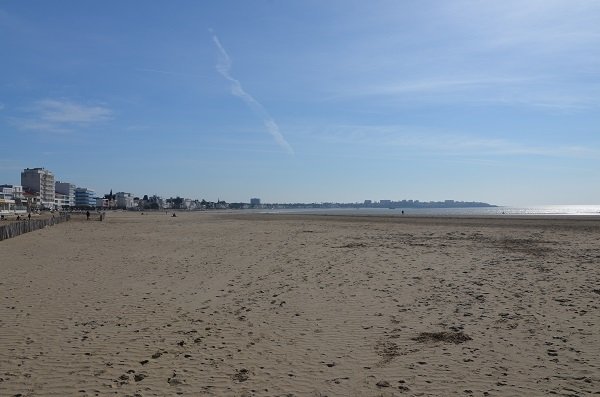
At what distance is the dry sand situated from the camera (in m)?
5.91

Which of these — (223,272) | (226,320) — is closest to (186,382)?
(226,320)

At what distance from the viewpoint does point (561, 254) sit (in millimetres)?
19000

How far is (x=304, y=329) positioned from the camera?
27.9 ft

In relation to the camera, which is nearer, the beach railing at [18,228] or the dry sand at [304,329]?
the dry sand at [304,329]

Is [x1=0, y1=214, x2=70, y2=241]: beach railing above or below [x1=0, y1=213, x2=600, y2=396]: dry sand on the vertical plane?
above

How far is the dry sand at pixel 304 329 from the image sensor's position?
Answer: 233 inches

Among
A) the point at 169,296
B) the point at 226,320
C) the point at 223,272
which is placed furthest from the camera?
the point at 223,272

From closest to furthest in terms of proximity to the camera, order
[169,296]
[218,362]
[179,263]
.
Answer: [218,362] → [169,296] → [179,263]

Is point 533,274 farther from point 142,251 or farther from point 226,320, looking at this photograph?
point 142,251

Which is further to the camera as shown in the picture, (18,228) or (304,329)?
(18,228)

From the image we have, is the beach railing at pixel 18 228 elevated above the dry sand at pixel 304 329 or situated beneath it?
elevated above

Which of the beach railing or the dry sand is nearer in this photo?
the dry sand

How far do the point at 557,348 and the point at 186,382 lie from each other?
5743mm

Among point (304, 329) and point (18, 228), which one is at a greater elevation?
point (18, 228)
